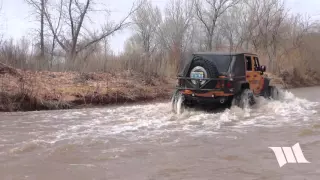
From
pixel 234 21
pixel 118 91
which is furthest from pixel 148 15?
pixel 118 91

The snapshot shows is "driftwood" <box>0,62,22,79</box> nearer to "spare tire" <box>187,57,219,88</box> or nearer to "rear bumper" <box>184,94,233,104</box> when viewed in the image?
"rear bumper" <box>184,94,233,104</box>

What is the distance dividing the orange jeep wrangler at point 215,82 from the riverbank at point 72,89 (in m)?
5.86

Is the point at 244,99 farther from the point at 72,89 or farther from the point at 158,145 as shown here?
the point at 72,89

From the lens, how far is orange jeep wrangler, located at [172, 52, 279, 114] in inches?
467

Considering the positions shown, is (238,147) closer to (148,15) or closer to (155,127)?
(155,127)

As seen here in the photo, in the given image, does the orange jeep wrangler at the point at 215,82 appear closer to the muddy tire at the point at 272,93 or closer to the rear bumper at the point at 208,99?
the rear bumper at the point at 208,99

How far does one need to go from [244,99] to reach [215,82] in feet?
4.19

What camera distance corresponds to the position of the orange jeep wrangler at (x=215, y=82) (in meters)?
11.9

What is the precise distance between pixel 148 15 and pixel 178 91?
36128 millimetres

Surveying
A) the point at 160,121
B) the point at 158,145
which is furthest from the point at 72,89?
the point at 158,145

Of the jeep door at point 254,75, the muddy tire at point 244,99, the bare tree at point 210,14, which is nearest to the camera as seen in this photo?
the muddy tire at point 244,99

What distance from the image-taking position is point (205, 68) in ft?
39.2

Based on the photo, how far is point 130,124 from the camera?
34.2 ft

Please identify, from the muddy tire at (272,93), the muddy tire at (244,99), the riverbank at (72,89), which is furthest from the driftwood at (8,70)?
the muddy tire at (272,93)
